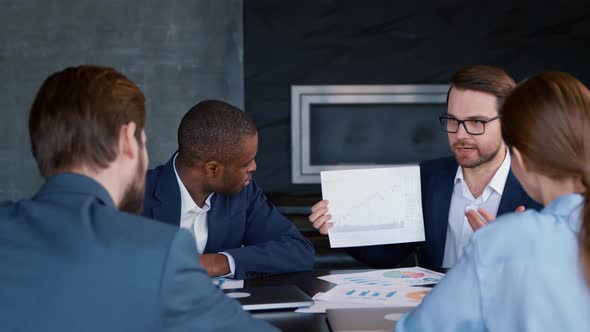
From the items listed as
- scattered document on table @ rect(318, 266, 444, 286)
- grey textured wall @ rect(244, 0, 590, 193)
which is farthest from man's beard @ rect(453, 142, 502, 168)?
grey textured wall @ rect(244, 0, 590, 193)

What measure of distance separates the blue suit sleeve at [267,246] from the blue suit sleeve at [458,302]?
34.3 inches

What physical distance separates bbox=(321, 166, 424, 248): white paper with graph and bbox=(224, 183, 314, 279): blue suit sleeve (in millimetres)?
126

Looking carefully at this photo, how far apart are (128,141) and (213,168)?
109 centimetres

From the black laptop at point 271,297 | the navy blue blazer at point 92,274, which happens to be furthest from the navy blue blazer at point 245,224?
the navy blue blazer at point 92,274

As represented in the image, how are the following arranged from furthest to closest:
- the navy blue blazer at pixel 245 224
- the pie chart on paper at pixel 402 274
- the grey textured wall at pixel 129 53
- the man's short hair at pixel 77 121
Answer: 1. the grey textured wall at pixel 129 53
2. the navy blue blazer at pixel 245 224
3. the pie chart on paper at pixel 402 274
4. the man's short hair at pixel 77 121

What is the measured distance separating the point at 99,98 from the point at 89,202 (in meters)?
0.18

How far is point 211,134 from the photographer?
2145mm

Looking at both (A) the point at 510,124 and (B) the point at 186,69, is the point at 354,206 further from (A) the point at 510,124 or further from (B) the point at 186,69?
(B) the point at 186,69

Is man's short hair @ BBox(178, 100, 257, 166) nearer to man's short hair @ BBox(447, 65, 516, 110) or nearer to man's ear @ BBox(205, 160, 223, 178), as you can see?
man's ear @ BBox(205, 160, 223, 178)

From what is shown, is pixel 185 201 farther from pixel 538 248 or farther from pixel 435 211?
pixel 538 248

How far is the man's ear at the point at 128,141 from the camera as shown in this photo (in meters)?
1.07

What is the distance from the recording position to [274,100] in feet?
13.8

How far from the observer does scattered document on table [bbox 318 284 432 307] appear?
1.57 metres

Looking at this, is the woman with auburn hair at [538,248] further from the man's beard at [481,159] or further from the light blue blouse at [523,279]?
the man's beard at [481,159]
